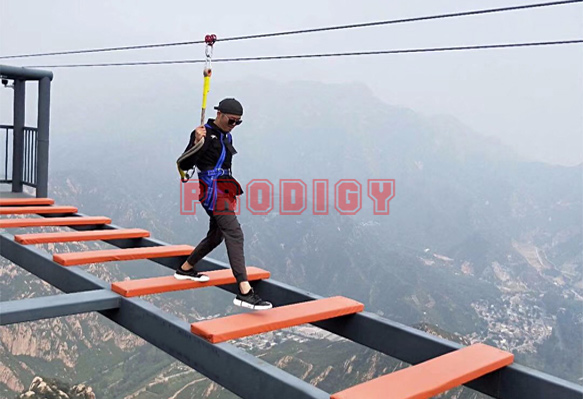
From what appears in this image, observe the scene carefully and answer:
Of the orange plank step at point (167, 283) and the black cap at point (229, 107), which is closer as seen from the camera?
the black cap at point (229, 107)

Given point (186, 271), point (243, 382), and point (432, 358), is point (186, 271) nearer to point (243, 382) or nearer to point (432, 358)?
point (243, 382)

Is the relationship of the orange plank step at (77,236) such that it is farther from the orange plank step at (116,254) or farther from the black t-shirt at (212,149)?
the black t-shirt at (212,149)

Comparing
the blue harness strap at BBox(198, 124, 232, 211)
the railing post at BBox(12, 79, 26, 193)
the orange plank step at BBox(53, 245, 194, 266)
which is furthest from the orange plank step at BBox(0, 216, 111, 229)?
the blue harness strap at BBox(198, 124, 232, 211)

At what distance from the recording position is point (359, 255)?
86.4 meters

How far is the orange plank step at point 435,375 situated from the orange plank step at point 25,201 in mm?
6824

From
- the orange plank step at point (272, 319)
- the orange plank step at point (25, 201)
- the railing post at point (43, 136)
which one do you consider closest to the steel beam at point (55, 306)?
the orange plank step at point (272, 319)

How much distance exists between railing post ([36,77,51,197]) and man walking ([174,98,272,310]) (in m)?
6.13

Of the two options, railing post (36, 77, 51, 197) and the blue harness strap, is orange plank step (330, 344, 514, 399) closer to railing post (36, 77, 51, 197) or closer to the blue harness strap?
the blue harness strap

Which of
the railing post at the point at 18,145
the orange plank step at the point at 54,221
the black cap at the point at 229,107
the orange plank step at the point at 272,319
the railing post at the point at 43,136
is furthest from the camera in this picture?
the railing post at the point at 18,145

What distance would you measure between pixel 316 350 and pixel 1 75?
123 feet

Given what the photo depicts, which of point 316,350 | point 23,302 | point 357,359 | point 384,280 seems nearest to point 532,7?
point 23,302

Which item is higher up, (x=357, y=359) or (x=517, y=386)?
(x=517, y=386)

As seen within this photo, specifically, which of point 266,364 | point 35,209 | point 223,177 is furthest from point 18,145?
point 266,364

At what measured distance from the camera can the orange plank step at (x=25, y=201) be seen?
8.33 meters
